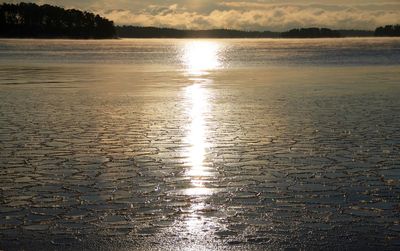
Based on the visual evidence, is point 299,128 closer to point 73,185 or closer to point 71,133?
point 71,133

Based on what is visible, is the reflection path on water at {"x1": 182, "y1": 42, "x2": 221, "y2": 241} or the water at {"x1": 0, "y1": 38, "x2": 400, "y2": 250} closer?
the water at {"x1": 0, "y1": 38, "x2": 400, "y2": 250}

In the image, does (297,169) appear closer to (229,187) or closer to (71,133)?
(229,187)

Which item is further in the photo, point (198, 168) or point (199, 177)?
point (198, 168)

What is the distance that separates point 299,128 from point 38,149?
5858 millimetres

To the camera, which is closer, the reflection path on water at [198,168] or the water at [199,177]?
the water at [199,177]

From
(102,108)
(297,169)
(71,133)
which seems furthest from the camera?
(102,108)

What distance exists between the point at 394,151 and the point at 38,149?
6.42 meters

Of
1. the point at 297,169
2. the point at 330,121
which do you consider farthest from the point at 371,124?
the point at 297,169

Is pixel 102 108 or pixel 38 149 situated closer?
pixel 38 149

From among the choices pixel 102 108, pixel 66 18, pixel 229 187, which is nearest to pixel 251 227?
pixel 229 187

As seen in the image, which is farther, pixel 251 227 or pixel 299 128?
pixel 299 128

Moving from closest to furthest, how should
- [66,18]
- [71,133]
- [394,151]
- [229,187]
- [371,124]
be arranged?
1. [229,187]
2. [394,151]
3. [71,133]
4. [371,124]
5. [66,18]

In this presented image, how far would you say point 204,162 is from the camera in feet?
34.6

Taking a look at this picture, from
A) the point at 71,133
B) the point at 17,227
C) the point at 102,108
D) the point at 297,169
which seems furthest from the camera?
the point at 102,108
